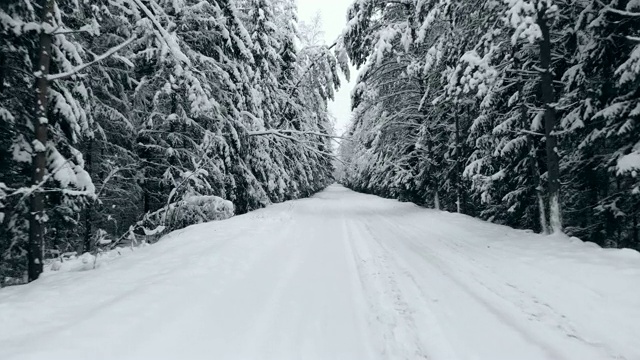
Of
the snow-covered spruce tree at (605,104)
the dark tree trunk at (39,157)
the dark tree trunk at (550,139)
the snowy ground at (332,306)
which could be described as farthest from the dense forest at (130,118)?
the snow-covered spruce tree at (605,104)

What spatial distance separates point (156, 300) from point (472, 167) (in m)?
11.9

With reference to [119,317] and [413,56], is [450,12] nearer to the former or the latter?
[413,56]

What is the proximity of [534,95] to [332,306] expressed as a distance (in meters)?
9.78

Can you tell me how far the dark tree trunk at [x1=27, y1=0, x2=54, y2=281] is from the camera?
5805mm

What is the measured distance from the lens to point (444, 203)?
2216 centimetres

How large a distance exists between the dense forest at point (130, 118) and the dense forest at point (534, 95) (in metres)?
3.98

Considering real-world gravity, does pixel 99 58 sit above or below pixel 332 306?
above

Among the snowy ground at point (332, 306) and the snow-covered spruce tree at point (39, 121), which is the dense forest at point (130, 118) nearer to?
the snow-covered spruce tree at point (39, 121)

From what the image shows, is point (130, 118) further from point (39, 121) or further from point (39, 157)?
point (39, 157)

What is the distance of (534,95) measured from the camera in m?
10.3

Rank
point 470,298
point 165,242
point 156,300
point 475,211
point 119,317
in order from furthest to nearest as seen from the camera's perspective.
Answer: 1. point 475,211
2. point 165,242
3. point 470,298
4. point 156,300
5. point 119,317

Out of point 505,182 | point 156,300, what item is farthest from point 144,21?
point 505,182

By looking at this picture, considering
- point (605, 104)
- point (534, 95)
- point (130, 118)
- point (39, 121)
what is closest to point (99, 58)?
point (39, 121)

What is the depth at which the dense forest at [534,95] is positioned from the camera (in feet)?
25.8
